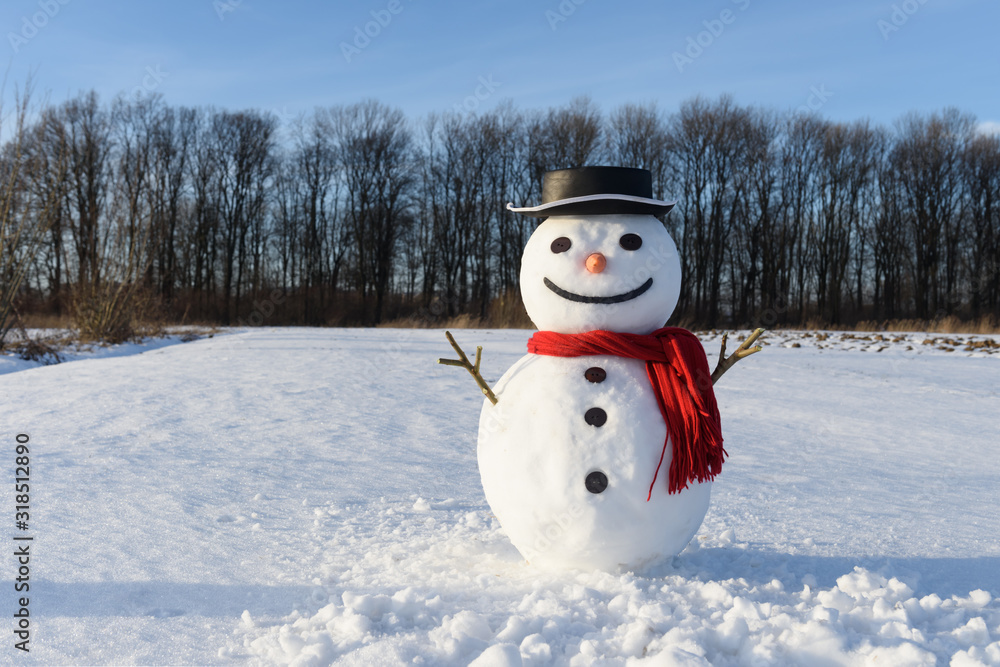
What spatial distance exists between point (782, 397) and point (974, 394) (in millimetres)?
2662

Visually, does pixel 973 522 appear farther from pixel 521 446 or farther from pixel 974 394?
pixel 974 394

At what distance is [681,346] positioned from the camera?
8.96ft

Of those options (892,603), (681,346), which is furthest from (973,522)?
(681,346)

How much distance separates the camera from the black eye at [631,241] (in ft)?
9.09

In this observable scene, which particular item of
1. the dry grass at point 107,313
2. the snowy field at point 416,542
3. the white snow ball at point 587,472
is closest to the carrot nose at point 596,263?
the white snow ball at point 587,472

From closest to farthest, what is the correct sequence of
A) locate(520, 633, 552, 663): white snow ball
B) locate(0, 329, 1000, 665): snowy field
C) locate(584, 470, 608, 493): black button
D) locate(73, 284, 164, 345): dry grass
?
locate(520, 633, 552, 663): white snow ball
locate(0, 329, 1000, 665): snowy field
locate(584, 470, 608, 493): black button
locate(73, 284, 164, 345): dry grass

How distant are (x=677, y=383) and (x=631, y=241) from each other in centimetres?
63

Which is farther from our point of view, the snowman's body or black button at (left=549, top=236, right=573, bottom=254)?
black button at (left=549, top=236, right=573, bottom=254)

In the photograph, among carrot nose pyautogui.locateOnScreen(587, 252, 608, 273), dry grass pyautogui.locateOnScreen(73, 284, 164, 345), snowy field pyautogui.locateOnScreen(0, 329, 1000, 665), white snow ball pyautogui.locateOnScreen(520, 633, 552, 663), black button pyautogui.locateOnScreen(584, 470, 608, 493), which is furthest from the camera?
dry grass pyautogui.locateOnScreen(73, 284, 164, 345)

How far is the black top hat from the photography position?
2.77m

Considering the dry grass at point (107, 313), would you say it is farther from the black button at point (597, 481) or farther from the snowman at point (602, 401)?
the black button at point (597, 481)

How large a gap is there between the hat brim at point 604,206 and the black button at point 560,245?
0.13 meters

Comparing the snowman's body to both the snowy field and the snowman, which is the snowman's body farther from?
the snowy field

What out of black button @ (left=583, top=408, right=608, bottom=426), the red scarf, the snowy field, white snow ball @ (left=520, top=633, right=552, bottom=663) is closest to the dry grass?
the snowy field
